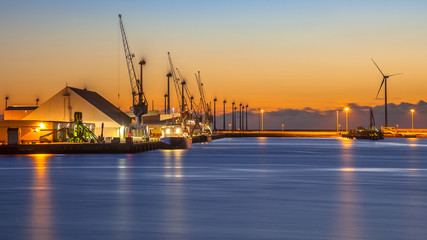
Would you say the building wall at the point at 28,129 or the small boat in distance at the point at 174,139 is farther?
the small boat in distance at the point at 174,139

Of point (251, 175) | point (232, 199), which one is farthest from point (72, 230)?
point (251, 175)

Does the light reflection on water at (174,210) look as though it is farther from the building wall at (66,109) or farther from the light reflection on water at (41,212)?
the building wall at (66,109)

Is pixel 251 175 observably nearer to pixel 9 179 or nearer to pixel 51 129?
pixel 9 179

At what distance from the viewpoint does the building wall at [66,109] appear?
5541 inches

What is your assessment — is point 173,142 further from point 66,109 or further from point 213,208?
point 213,208

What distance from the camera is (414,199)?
33094 millimetres

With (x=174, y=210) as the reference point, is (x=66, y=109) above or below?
above

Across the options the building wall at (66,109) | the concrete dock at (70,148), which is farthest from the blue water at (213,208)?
the building wall at (66,109)

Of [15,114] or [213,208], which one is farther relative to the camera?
[15,114]

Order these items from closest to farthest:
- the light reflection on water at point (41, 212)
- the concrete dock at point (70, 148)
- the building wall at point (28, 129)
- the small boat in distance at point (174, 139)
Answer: the light reflection on water at point (41, 212), the concrete dock at point (70, 148), the building wall at point (28, 129), the small boat in distance at point (174, 139)

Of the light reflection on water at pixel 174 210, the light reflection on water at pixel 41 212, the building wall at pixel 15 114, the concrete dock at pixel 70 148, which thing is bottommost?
the light reflection on water at pixel 174 210

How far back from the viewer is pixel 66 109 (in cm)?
14138

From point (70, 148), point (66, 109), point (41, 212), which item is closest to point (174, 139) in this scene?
point (66, 109)

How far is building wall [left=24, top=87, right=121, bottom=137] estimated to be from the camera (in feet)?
462
